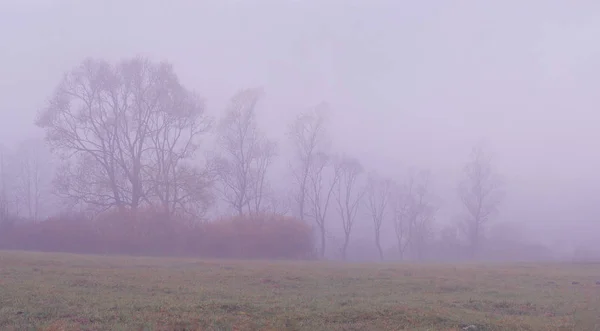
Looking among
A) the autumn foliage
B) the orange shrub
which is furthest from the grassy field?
the orange shrub

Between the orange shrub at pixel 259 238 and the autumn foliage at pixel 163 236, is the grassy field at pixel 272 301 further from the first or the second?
the orange shrub at pixel 259 238

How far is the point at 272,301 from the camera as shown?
15.3 meters

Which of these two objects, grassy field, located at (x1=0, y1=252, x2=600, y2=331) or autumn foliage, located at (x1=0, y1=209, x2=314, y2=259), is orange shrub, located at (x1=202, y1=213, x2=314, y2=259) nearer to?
autumn foliage, located at (x1=0, y1=209, x2=314, y2=259)

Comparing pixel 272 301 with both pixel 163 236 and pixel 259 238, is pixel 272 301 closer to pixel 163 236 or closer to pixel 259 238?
pixel 163 236

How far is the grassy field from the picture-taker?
38.6 ft

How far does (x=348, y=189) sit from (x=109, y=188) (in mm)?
32086

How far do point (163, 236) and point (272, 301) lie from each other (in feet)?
96.0

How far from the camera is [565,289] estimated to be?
21078mm

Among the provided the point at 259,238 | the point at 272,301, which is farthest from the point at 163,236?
the point at 272,301

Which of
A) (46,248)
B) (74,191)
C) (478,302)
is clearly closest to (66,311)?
(478,302)

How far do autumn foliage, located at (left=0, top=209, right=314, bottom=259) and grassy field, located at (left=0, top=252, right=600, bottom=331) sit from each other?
1687cm

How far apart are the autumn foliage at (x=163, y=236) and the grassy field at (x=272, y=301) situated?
16.9m

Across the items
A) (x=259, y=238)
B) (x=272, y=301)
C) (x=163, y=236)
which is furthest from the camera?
(x=259, y=238)

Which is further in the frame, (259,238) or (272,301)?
(259,238)
